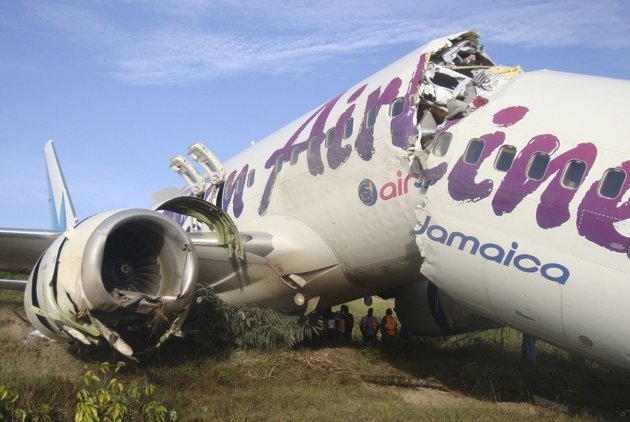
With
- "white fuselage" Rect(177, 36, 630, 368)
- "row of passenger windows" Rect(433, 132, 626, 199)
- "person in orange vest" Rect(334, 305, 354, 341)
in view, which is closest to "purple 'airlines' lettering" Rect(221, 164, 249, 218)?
"white fuselage" Rect(177, 36, 630, 368)

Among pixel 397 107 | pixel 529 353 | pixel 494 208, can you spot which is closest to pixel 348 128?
pixel 397 107

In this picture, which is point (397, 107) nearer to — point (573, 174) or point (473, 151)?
point (473, 151)

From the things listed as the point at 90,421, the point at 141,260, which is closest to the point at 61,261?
the point at 141,260

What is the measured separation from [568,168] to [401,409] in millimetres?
3454

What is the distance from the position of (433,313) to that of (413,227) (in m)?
3.98

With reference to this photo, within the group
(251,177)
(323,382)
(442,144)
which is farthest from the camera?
(251,177)

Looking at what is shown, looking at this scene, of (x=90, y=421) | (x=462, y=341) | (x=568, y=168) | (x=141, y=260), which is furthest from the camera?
(x=462, y=341)

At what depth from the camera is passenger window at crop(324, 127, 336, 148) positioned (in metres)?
10.3

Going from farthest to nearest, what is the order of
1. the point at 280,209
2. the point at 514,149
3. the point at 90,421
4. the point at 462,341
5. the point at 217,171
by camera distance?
the point at 462,341 → the point at 217,171 → the point at 280,209 → the point at 514,149 → the point at 90,421

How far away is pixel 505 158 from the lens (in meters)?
7.34

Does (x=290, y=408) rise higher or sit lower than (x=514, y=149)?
lower

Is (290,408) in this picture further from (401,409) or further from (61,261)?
(61,261)

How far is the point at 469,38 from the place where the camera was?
31.6 ft

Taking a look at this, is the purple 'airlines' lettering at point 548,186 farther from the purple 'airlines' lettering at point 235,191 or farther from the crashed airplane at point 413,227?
the purple 'airlines' lettering at point 235,191
